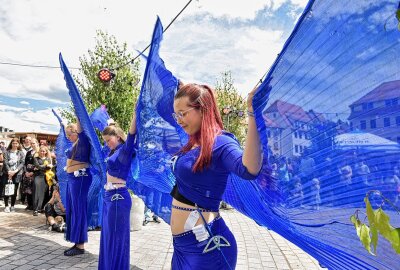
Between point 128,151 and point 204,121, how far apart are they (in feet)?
6.10

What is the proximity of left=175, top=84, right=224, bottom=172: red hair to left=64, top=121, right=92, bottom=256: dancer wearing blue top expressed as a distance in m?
3.41

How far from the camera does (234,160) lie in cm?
158

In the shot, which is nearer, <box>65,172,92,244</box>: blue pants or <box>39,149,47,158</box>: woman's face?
<box>65,172,92,244</box>: blue pants

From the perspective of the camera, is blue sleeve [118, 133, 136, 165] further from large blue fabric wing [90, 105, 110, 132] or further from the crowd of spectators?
the crowd of spectators

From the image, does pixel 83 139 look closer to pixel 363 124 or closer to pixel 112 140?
pixel 112 140

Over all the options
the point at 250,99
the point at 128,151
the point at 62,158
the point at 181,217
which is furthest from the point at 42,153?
the point at 250,99

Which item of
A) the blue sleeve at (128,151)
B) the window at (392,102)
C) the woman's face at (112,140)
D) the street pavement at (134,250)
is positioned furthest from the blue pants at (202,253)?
the street pavement at (134,250)

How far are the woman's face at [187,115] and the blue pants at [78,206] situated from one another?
11.7 ft

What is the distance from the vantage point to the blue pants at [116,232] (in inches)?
140

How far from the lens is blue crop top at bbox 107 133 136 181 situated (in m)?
3.52

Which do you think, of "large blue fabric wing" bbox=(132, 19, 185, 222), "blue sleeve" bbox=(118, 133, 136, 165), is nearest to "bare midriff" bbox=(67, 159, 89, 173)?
"blue sleeve" bbox=(118, 133, 136, 165)

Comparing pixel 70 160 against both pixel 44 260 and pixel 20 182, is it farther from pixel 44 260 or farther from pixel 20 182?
pixel 20 182

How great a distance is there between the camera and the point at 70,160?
503cm

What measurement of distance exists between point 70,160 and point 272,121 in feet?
13.6
